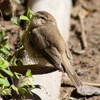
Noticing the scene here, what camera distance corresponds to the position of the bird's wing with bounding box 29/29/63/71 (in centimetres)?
478

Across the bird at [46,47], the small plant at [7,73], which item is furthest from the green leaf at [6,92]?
the bird at [46,47]

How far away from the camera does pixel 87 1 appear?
26.6ft

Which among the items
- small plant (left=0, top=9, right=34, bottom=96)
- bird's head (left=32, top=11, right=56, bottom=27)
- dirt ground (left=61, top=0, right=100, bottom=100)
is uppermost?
bird's head (left=32, top=11, right=56, bottom=27)

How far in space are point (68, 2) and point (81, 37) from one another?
72 centimetres

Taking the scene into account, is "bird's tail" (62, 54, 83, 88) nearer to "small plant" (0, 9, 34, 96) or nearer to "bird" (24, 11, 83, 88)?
"bird" (24, 11, 83, 88)

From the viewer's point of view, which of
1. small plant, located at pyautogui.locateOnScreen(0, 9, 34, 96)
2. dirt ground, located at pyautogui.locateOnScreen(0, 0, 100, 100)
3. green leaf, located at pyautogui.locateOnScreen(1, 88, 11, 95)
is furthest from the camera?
dirt ground, located at pyautogui.locateOnScreen(0, 0, 100, 100)

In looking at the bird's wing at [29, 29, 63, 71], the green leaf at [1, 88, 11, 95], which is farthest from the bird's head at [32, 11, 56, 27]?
the green leaf at [1, 88, 11, 95]

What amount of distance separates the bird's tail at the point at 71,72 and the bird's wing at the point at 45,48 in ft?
0.29

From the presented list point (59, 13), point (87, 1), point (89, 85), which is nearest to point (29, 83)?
point (89, 85)

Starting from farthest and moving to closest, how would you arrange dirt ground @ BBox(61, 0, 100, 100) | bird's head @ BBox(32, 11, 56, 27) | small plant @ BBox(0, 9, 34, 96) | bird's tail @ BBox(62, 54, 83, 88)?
dirt ground @ BBox(61, 0, 100, 100), bird's head @ BBox(32, 11, 56, 27), bird's tail @ BBox(62, 54, 83, 88), small plant @ BBox(0, 9, 34, 96)

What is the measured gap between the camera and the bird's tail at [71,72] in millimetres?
4750

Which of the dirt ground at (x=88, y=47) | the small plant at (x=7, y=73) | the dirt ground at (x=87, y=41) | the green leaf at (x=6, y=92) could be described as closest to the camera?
the small plant at (x=7, y=73)

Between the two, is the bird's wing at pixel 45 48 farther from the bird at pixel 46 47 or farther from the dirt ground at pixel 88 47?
the dirt ground at pixel 88 47

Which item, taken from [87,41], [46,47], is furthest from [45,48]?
[87,41]
